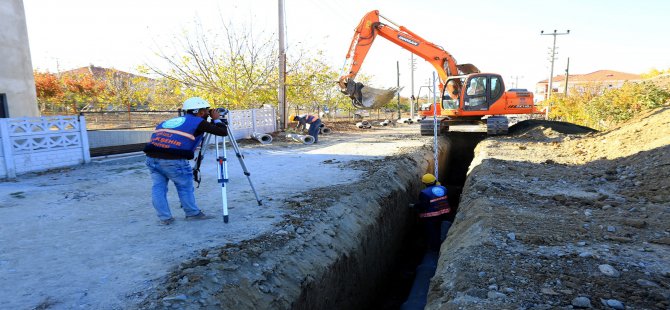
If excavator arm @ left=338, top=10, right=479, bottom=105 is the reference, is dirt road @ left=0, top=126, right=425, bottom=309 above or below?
below

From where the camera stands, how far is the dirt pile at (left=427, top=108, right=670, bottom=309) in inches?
109

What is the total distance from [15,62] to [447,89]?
13.6 metres

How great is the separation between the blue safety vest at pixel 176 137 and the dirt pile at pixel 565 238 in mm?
3056

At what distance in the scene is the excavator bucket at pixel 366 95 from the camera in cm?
1290

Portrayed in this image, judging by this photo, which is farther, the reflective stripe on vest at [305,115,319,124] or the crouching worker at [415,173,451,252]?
the reflective stripe on vest at [305,115,319,124]

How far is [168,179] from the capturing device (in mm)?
4508

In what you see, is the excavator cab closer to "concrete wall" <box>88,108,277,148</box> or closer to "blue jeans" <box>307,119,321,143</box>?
"blue jeans" <box>307,119,321,143</box>

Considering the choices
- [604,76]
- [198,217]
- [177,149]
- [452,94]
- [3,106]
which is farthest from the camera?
[604,76]

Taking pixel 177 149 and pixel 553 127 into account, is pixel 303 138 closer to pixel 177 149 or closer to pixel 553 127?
pixel 553 127

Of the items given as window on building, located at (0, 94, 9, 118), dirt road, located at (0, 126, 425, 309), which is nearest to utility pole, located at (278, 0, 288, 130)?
dirt road, located at (0, 126, 425, 309)

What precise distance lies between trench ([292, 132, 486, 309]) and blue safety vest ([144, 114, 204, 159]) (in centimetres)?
209

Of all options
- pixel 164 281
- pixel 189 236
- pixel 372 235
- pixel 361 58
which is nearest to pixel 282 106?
pixel 361 58

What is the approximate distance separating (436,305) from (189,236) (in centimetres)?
268

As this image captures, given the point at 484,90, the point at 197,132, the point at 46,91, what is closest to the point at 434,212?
the point at 197,132
